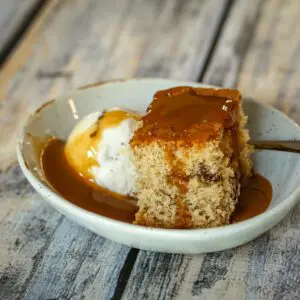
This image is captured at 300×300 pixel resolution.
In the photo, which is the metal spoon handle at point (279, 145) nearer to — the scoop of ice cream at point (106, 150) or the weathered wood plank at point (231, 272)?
the weathered wood plank at point (231, 272)

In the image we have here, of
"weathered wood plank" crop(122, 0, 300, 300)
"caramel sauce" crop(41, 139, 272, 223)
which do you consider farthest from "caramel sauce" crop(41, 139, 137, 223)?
"weathered wood plank" crop(122, 0, 300, 300)

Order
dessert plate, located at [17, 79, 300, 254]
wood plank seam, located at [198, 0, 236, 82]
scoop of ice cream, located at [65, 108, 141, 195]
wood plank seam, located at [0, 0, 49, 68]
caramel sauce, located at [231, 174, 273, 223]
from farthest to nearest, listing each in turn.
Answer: wood plank seam, located at [0, 0, 49, 68] → wood plank seam, located at [198, 0, 236, 82] → scoop of ice cream, located at [65, 108, 141, 195] → caramel sauce, located at [231, 174, 273, 223] → dessert plate, located at [17, 79, 300, 254]

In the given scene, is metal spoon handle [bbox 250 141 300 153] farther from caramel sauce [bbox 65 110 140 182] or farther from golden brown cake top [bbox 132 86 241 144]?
caramel sauce [bbox 65 110 140 182]

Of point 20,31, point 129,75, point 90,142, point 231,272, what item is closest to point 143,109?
point 90,142

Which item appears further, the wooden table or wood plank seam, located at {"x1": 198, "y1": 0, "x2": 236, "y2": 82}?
wood plank seam, located at {"x1": 198, "y1": 0, "x2": 236, "y2": 82}

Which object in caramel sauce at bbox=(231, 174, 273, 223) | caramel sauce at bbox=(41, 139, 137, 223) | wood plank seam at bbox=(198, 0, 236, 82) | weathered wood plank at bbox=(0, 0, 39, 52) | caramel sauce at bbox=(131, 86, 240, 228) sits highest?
caramel sauce at bbox=(131, 86, 240, 228)

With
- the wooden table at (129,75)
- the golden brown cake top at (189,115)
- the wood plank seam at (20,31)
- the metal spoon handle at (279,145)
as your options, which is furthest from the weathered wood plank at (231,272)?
the wood plank seam at (20,31)
